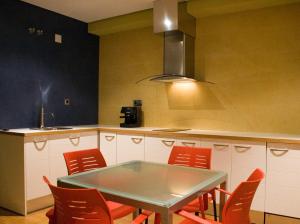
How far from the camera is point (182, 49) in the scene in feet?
11.3

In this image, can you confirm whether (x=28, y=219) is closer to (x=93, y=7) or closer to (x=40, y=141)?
(x=40, y=141)

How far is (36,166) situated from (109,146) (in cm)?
95

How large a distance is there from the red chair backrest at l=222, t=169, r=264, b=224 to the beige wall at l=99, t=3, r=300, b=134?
1.92 metres

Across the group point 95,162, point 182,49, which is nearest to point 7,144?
point 95,162

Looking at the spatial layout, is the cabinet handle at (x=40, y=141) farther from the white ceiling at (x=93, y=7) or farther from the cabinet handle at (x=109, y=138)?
the white ceiling at (x=93, y=7)

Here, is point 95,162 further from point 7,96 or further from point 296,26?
point 296,26

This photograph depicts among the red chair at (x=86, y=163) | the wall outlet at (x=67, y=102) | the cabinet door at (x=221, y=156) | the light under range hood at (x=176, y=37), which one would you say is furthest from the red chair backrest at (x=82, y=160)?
the wall outlet at (x=67, y=102)

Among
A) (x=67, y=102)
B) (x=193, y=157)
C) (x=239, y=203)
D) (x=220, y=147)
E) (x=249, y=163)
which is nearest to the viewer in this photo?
(x=239, y=203)

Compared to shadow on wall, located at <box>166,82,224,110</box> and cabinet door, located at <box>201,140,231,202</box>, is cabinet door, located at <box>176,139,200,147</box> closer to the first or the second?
cabinet door, located at <box>201,140,231,202</box>

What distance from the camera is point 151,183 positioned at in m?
1.62

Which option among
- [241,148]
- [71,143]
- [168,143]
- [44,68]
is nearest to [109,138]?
[71,143]

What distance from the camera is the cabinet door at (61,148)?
321cm

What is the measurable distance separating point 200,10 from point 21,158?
2560mm

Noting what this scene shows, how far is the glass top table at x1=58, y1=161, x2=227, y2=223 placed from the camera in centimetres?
133
